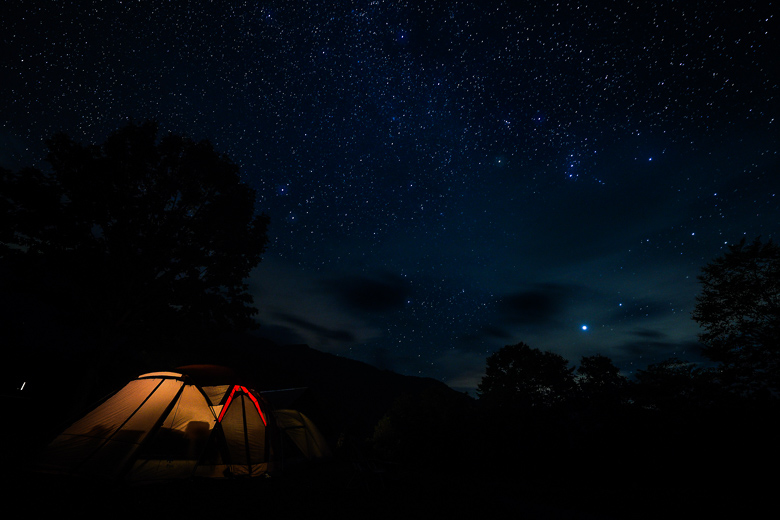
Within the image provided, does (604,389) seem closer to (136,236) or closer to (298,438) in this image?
(298,438)

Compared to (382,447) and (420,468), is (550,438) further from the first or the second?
(382,447)

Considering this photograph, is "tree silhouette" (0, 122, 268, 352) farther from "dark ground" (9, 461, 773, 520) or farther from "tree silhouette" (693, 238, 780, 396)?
"tree silhouette" (693, 238, 780, 396)

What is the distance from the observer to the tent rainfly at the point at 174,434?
19.1ft

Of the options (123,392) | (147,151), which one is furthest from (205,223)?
(123,392)

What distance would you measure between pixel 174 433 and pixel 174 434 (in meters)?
0.02

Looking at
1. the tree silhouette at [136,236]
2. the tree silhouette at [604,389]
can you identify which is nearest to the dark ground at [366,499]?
the tree silhouette at [604,389]

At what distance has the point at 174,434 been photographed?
6688mm

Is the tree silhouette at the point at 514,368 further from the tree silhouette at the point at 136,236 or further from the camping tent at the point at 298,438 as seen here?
the tree silhouette at the point at 136,236

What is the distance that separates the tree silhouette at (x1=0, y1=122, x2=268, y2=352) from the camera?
39.5ft

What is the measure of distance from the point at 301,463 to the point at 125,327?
9.98 m

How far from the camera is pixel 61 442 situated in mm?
6066

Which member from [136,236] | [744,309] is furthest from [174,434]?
[744,309]

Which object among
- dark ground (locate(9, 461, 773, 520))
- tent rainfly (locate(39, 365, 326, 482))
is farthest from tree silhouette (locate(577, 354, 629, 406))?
tent rainfly (locate(39, 365, 326, 482))

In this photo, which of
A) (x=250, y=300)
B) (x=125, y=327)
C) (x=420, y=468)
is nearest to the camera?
(x=420, y=468)
